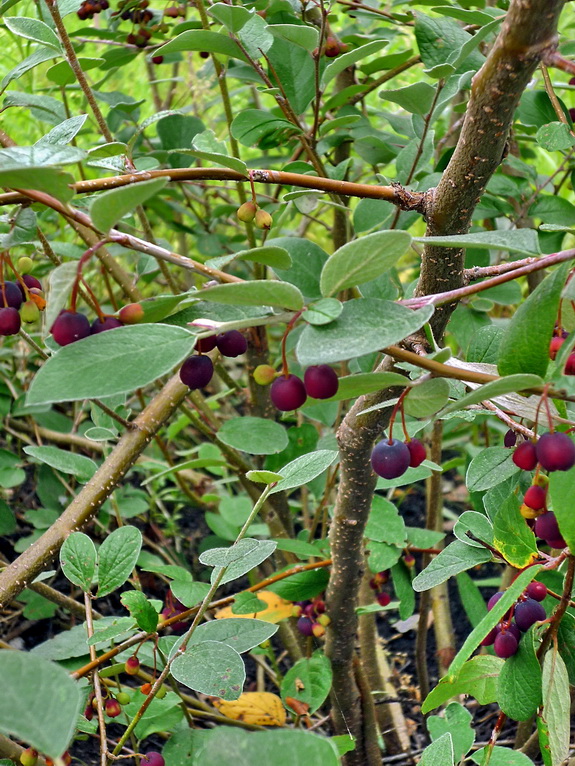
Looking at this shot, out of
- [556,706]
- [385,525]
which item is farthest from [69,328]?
[385,525]

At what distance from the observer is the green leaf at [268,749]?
1.12ft

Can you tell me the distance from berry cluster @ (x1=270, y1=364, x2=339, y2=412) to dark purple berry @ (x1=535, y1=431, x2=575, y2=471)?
0.12m

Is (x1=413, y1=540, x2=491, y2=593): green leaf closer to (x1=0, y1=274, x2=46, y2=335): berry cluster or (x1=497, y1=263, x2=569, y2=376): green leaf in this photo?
(x1=497, y1=263, x2=569, y2=376): green leaf

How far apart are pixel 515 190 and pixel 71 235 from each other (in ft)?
3.59

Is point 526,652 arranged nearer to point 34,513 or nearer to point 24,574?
point 24,574

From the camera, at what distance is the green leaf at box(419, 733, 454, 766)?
0.58 metres

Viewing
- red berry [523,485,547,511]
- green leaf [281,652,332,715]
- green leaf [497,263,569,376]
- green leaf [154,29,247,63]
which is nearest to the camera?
green leaf [497,263,569,376]

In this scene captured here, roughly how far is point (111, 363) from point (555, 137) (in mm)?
574

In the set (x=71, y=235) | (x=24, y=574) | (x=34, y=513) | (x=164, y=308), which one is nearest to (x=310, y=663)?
(x=24, y=574)

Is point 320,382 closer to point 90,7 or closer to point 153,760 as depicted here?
point 153,760

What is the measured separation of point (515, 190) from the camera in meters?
1.11

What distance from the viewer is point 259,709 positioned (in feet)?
3.34

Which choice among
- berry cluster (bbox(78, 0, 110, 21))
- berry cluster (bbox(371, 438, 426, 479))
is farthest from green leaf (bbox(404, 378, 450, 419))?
berry cluster (bbox(78, 0, 110, 21))

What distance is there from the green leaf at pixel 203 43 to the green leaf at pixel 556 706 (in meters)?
0.66
